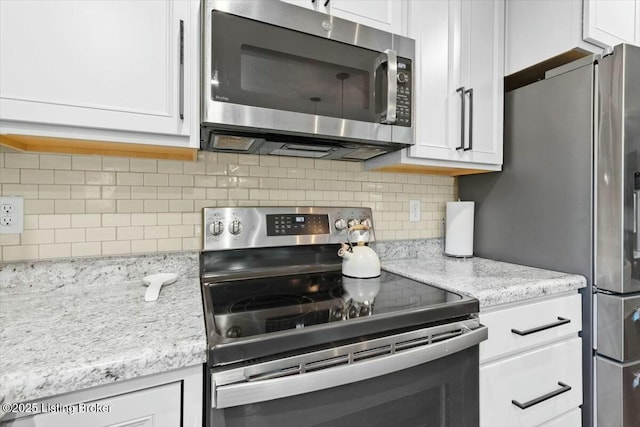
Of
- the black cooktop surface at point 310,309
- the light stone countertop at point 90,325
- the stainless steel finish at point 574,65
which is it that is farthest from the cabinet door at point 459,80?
the light stone countertop at point 90,325

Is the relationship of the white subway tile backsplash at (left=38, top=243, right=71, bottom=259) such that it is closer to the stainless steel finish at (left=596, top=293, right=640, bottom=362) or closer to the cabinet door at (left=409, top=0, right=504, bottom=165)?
the cabinet door at (left=409, top=0, right=504, bottom=165)

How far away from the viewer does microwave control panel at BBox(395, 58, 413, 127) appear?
1.28m

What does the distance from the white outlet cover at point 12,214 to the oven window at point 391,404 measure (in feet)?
3.04

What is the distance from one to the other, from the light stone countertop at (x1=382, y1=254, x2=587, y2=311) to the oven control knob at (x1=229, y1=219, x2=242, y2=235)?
67cm

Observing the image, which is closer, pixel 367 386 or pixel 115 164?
pixel 367 386

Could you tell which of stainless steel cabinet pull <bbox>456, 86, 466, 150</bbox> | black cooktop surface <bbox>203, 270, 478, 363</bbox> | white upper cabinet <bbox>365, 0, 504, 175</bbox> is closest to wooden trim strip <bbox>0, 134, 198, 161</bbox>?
black cooktop surface <bbox>203, 270, 478, 363</bbox>

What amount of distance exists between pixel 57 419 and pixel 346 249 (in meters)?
1.01

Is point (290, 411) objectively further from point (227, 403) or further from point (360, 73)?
point (360, 73)

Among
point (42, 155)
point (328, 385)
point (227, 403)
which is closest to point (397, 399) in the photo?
point (328, 385)

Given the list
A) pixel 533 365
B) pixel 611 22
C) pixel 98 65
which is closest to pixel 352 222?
pixel 533 365

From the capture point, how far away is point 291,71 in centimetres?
110

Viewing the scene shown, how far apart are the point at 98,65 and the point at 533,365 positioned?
1.69 m

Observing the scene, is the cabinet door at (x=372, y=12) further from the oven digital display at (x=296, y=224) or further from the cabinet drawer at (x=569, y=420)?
the cabinet drawer at (x=569, y=420)

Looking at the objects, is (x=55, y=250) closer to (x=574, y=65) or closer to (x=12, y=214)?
(x=12, y=214)
